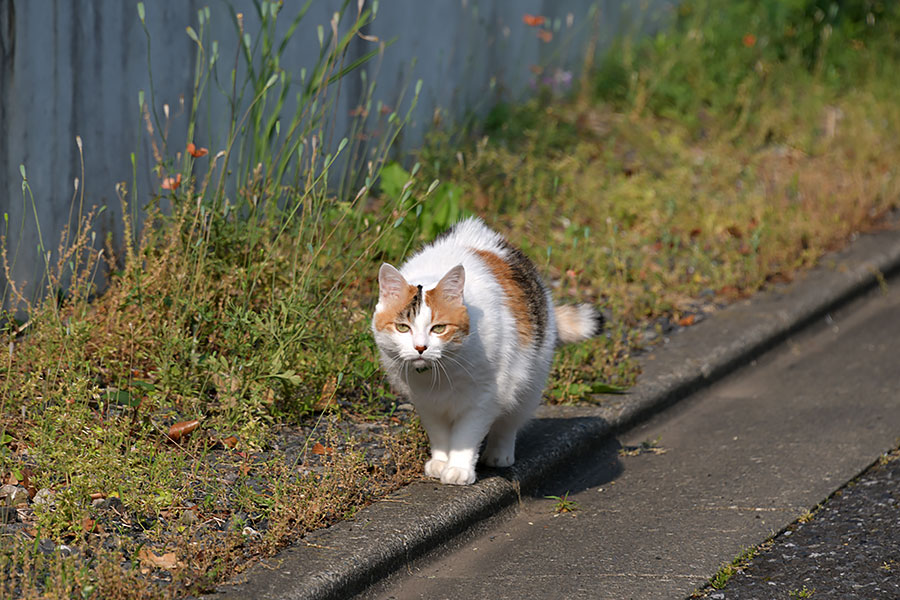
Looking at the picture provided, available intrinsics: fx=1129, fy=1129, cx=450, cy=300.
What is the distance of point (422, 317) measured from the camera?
3.54 metres

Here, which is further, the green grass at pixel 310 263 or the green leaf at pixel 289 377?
the green leaf at pixel 289 377

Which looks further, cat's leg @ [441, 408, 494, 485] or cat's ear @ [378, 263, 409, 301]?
cat's leg @ [441, 408, 494, 485]

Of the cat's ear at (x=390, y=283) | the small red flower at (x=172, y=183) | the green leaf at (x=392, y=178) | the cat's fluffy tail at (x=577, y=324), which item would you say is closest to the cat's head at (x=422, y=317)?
the cat's ear at (x=390, y=283)

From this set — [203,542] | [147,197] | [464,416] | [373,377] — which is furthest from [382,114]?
[203,542]

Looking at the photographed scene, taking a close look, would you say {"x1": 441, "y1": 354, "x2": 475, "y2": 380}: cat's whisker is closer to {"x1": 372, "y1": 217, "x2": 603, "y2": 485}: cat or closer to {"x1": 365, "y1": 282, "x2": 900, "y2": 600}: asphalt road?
{"x1": 372, "y1": 217, "x2": 603, "y2": 485}: cat

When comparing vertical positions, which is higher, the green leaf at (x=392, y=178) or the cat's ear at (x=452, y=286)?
the cat's ear at (x=452, y=286)

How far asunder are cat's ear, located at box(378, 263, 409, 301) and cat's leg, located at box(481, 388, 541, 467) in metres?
0.67

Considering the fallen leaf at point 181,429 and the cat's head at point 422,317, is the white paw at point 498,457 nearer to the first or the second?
the cat's head at point 422,317

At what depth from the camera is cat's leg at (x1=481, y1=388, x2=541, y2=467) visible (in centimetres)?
402

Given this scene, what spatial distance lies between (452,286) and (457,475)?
73 cm

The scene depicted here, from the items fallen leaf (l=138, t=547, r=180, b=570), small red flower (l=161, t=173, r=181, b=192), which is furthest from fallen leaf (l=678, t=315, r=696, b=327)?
fallen leaf (l=138, t=547, r=180, b=570)

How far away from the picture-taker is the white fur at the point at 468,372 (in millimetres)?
3660

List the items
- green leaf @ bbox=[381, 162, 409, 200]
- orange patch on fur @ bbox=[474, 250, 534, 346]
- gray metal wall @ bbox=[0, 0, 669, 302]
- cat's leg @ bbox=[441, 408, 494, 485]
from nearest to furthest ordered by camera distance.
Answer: cat's leg @ bbox=[441, 408, 494, 485]
orange patch on fur @ bbox=[474, 250, 534, 346]
gray metal wall @ bbox=[0, 0, 669, 302]
green leaf @ bbox=[381, 162, 409, 200]

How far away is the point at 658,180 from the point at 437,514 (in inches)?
156
